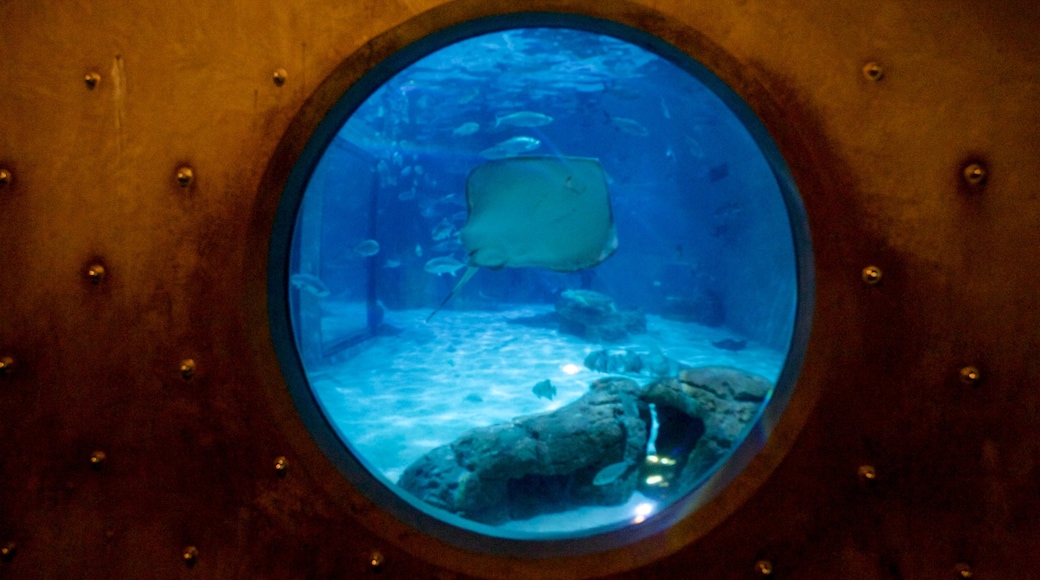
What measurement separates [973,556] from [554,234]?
271cm

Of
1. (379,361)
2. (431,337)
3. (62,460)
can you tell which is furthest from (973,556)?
(431,337)

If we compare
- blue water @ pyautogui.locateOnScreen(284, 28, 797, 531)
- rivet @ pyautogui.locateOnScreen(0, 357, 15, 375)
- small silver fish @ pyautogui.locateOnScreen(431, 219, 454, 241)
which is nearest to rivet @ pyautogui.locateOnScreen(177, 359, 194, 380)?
rivet @ pyautogui.locateOnScreen(0, 357, 15, 375)

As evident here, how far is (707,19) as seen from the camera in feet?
3.57

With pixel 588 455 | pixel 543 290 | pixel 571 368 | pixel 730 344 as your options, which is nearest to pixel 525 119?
pixel 571 368

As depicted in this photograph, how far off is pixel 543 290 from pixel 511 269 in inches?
120

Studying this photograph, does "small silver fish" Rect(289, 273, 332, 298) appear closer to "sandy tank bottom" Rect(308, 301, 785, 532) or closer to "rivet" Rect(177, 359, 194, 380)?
"sandy tank bottom" Rect(308, 301, 785, 532)

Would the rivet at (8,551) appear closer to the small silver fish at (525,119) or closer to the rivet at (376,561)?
the rivet at (376,561)

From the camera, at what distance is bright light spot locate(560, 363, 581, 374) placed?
7109mm

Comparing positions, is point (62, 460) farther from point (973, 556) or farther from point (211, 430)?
point (973, 556)

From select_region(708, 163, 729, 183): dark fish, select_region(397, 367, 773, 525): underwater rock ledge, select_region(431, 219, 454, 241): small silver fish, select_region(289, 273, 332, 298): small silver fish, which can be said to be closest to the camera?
select_region(397, 367, 773, 525): underwater rock ledge

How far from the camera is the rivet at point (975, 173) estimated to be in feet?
3.43

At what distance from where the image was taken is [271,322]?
4.05 ft

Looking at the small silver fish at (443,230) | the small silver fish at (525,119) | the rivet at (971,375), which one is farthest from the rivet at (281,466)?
the small silver fish at (443,230)

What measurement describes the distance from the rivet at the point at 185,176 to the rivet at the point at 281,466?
63 cm
